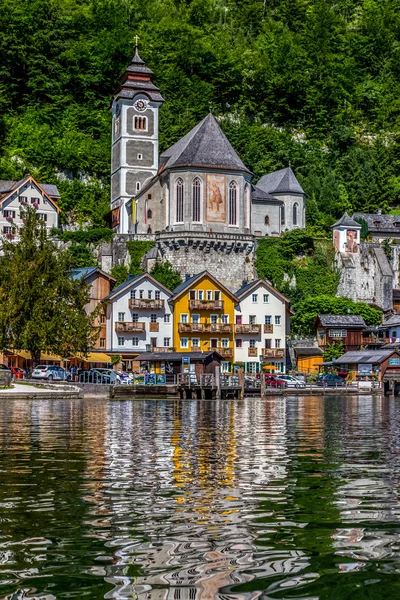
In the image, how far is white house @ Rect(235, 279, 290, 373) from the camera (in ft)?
272

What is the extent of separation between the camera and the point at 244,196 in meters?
91.8

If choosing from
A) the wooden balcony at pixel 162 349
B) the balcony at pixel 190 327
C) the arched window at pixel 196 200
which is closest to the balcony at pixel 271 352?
the balcony at pixel 190 327

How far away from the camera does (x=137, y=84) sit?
103 metres

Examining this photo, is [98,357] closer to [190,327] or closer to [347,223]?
[190,327]

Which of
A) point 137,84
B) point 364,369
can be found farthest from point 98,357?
point 137,84

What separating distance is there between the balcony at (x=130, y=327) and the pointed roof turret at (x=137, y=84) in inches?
1233

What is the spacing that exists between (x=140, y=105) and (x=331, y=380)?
40.7m

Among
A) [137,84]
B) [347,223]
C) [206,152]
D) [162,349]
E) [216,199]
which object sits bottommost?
[162,349]

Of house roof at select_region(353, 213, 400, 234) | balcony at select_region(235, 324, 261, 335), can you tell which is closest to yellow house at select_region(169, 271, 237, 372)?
balcony at select_region(235, 324, 261, 335)

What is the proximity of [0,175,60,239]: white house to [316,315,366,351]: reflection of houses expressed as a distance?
28467 millimetres

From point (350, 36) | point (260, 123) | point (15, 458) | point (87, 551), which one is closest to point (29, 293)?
point (15, 458)

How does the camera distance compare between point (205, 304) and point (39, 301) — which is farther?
point (205, 304)

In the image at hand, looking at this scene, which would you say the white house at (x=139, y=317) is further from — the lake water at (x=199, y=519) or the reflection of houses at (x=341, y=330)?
the lake water at (x=199, y=519)

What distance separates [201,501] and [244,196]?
79445mm
